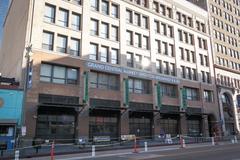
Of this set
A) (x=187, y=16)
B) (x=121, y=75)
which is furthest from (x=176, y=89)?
(x=187, y=16)

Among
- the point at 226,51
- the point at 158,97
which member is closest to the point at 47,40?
the point at 158,97

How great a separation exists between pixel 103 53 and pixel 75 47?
4.46 metres

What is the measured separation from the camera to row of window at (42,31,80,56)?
3131 centimetres

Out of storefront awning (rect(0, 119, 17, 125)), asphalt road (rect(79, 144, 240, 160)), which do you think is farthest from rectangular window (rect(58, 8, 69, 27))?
asphalt road (rect(79, 144, 240, 160))

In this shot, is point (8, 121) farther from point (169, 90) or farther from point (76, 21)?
point (169, 90)

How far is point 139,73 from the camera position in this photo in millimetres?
39125

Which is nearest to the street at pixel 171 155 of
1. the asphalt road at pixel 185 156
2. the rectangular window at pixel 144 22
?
the asphalt road at pixel 185 156

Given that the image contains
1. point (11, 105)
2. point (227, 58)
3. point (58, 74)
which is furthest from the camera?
point (227, 58)

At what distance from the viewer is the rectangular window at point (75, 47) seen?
33219 mm

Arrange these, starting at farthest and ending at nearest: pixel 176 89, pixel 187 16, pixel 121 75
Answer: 1. pixel 187 16
2. pixel 176 89
3. pixel 121 75

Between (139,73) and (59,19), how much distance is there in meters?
14.3

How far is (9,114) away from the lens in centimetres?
2577

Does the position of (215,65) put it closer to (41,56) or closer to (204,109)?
(204,109)

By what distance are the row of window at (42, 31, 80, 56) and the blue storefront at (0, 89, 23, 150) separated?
7406 millimetres
